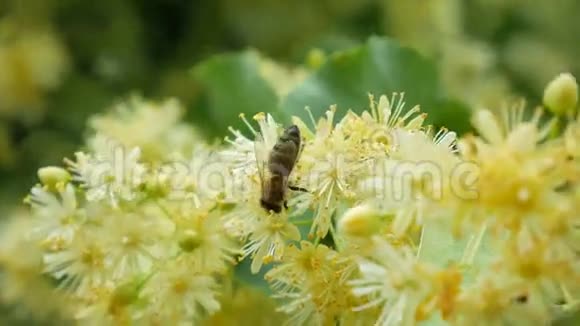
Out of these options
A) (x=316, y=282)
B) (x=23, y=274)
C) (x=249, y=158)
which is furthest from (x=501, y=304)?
(x=23, y=274)

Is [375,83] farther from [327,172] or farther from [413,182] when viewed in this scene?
[413,182]

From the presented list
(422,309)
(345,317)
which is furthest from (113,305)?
(422,309)

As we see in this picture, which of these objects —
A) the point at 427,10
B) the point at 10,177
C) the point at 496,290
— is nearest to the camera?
the point at 496,290

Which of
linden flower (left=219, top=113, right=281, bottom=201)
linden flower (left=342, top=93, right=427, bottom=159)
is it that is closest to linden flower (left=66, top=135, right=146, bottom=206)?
linden flower (left=219, top=113, right=281, bottom=201)

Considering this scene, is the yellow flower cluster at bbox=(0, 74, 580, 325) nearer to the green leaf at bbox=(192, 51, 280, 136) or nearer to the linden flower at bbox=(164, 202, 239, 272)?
the linden flower at bbox=(164, 202, 239, 272)

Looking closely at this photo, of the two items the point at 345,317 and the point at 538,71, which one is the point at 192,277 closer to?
the point at 345,317

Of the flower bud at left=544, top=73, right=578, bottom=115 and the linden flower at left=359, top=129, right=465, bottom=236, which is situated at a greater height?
the flower bud at left=544, top=73, right=578, bottom=115

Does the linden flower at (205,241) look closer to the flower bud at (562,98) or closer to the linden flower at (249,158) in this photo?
the linden flower at (249,158)
